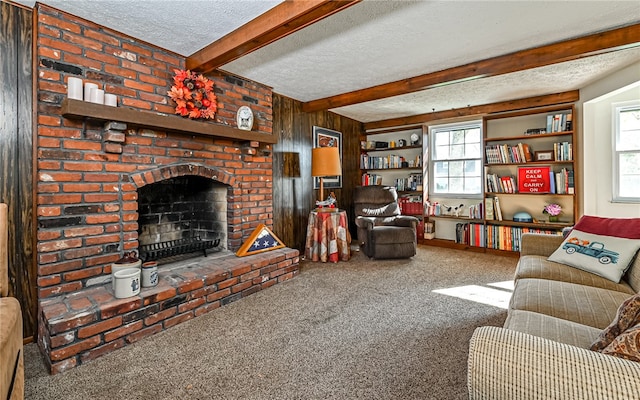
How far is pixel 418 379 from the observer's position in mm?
1508

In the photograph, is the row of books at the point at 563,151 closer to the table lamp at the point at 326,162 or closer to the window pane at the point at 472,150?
the window pane at the point at 472,150

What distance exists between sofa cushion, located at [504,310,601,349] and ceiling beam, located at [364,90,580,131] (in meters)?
3.59

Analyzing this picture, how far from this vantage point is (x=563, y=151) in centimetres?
377

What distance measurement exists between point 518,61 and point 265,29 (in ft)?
7.38

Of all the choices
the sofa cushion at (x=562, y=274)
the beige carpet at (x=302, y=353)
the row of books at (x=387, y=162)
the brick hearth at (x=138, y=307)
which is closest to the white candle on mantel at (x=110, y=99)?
the brick hearth at (x=138, y=307)

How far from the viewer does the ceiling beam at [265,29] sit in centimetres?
173

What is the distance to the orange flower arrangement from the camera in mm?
2562

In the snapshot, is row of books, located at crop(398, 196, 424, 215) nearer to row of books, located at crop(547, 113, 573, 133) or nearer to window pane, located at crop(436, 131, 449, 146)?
window pane, located at crop(436, 131, 449, 146)

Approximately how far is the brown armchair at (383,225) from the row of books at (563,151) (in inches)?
78.2

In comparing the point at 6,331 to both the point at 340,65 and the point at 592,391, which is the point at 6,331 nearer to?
the point at 592,391

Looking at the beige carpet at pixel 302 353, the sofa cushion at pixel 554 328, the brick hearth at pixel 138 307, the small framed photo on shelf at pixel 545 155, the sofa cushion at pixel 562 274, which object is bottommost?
the beige carpet at pixel 302 353

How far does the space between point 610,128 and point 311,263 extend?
3.81 m

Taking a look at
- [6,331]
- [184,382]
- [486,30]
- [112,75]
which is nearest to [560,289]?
[486,30]

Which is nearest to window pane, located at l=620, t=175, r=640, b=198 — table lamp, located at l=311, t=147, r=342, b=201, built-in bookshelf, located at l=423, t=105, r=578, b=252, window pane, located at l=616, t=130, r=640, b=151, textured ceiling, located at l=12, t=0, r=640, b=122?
window pane, located at l=616, t=130, r=640, b=151
